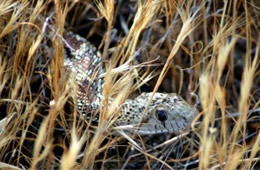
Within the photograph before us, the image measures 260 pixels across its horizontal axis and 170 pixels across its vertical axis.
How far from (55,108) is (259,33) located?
4.72 feet

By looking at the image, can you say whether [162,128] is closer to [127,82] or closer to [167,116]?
[167,116]

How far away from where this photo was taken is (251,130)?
8.34 feet

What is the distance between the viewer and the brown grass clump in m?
1.59

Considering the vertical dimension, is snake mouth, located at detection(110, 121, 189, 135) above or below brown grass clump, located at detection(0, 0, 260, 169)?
below

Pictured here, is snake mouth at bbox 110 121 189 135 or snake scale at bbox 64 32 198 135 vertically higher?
snake scale at bbox 64 32 198 135

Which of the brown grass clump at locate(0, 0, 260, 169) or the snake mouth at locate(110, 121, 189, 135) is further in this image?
the snake mouth at locate(110, 121, 189, 135)

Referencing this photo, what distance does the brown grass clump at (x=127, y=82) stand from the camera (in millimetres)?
1592

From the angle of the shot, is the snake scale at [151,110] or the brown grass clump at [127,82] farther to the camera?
the snake scale at [151,110]

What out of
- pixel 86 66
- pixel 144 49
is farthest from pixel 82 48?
pixel 144 49

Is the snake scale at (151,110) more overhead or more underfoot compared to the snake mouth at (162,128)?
more overhead

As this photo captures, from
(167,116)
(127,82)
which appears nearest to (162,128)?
(167,116)

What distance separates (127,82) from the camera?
1.72 m

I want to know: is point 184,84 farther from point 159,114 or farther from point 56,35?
point 56,35

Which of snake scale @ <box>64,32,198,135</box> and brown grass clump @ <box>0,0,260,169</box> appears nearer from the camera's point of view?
brown grass clump @ <box>0,0,260,169</box>
